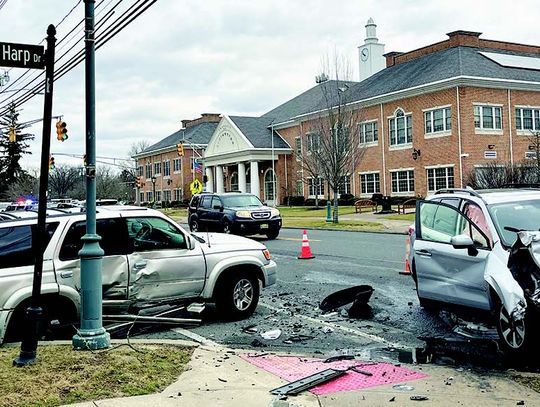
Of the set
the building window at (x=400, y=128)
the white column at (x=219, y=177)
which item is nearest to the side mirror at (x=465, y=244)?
the building window at (x=400, y=128)

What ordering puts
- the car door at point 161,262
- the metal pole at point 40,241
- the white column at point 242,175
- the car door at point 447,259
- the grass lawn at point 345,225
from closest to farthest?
the metal pole at point 40,241 → the car door at point 447,259 → the car door at point 161,262 → the grass lawn at point 345,225 → the white column at point 242,175

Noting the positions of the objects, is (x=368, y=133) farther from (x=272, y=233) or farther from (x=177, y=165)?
(x=177, y=165)

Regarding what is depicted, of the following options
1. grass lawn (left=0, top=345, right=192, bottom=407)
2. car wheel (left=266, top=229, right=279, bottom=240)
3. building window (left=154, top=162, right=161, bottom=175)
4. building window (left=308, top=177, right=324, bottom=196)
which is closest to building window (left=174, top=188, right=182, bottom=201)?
building window (left=154, top=162, right=161, bottom=175)

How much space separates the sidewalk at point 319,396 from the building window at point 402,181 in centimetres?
3707

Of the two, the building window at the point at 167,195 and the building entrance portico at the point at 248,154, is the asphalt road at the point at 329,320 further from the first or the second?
the building window at the point at 167,195

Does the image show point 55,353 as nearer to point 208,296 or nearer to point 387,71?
point 208,296

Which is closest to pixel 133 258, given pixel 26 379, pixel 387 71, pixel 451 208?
pixel 26 379

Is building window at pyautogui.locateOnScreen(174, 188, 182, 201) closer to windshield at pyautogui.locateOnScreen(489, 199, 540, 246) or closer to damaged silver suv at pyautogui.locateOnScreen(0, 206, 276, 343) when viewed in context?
damaged silver suv at pyautogui.locateOnScreen(0, 206, 276, 343)

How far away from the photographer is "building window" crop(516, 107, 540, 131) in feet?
134

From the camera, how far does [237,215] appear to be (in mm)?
22797

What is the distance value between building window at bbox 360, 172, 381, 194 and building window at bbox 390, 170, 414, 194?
5.39 ft

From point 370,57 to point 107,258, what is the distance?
65750 millimetres

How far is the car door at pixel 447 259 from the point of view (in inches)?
282

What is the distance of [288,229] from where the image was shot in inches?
1210
